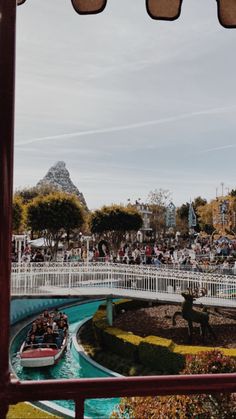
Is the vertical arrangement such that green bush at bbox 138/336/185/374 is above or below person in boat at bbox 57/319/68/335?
below

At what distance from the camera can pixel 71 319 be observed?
67.9 ft

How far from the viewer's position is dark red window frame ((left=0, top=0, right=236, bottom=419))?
5.24 ft

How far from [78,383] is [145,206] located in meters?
48.4

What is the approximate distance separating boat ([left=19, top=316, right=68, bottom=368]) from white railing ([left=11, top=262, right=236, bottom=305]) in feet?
8.74

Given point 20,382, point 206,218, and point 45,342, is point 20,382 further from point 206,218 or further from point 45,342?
point 206,218

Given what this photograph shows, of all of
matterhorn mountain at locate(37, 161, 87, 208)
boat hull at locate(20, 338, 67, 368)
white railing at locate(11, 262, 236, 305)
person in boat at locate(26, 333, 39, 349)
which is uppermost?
matterhorn mountain at locate(37, 161, 87, 208)

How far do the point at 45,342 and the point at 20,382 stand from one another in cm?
1381

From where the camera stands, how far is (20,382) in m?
1.60

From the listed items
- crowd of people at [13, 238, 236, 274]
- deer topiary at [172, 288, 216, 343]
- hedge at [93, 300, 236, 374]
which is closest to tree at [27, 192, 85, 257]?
crowd of people at [13, 238, 236, 274]

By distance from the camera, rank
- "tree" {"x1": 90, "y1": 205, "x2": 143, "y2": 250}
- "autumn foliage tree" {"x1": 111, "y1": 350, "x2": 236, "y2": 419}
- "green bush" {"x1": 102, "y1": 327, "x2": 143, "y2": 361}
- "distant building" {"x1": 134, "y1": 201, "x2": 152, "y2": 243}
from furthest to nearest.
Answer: "distant building" {"x1": 134, "y1": 201, "x2": 152, "y2": 243} < "tree" {"x1": 90, "y1": 205, "x2": 143, "y2": 250} < "green bush" {"x1": 102, "y1": 327, "x2": 143, "y2": 361} < "autumn foliage tree" {"x1": 111, "y1": 350, "x2": 236, "y2": 419}

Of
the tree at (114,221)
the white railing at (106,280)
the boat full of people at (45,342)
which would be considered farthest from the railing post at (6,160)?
the tree at (114,221)

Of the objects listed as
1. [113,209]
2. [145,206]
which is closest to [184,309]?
[113,209]

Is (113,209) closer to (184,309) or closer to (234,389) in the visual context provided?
(184,309)

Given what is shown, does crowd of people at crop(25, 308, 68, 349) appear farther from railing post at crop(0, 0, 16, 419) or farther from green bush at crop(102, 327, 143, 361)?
railing post at crop(0, 0, 16, 419)
